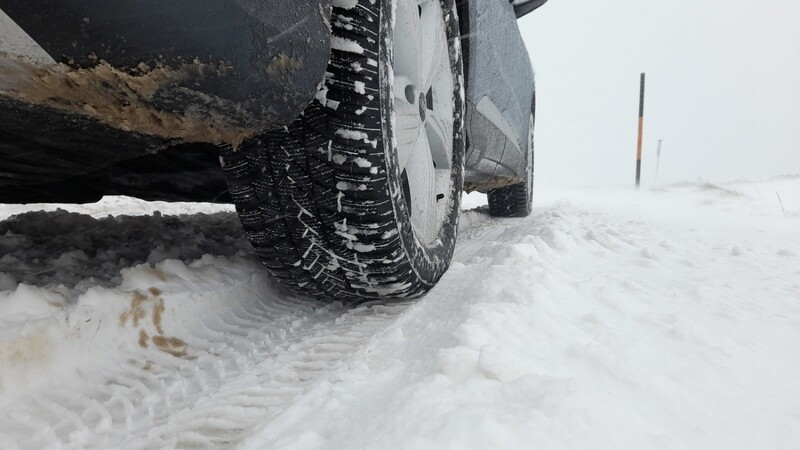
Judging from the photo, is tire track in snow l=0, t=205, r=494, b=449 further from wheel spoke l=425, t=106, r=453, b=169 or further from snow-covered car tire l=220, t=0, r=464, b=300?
wheel spoke l=425, t=106, r=453, b=169

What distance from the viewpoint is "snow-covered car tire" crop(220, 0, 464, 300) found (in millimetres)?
1033

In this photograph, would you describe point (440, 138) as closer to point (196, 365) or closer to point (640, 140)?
point (196, 365)

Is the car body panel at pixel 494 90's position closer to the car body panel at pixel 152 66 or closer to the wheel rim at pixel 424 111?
the wheel rim at pixel 424 111

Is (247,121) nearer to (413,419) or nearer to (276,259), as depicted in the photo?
(276,259)

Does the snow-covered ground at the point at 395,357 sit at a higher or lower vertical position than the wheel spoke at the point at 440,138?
lower

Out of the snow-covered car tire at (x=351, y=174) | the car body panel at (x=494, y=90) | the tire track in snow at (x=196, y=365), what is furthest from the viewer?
the car body panel at (x=494, y=90)

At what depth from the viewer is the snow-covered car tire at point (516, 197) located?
4.04 m

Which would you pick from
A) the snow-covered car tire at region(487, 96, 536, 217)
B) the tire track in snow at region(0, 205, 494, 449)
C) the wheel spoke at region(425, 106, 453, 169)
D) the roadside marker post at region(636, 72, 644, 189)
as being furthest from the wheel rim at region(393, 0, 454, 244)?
the roadside marker post at region(636, 72, 644, 189)

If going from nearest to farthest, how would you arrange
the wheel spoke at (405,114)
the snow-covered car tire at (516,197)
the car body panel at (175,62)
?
the car body panel at (175,62), the wheel spoke at (405,114), the snow-covered car tire at (516,197)

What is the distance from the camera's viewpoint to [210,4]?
2.31 ft

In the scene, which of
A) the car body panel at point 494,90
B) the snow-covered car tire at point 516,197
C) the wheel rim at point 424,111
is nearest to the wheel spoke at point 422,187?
the wheel rim at point 424,111

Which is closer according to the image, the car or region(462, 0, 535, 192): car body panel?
the car

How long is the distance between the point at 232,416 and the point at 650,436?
0.69m

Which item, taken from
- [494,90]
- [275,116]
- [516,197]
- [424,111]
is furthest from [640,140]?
[275,116]
